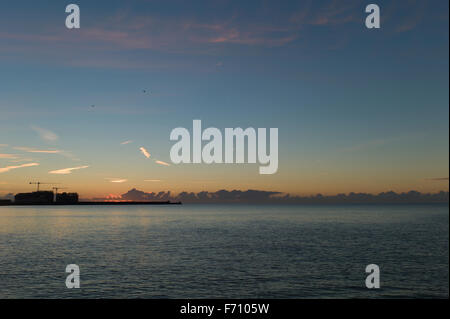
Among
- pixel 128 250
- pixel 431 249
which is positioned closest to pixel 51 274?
pixel 128 250

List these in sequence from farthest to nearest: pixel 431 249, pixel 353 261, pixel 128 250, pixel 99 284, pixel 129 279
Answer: pixel 431 249, pixel 128 250, pixel 353 261, pixel 129 279, pixel 99 284

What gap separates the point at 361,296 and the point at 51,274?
33003 millimetres

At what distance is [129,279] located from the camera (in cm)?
3988
